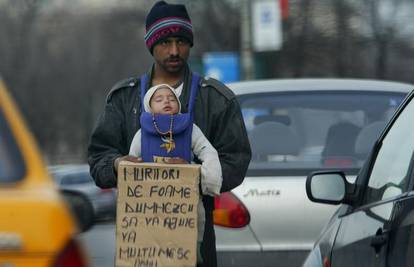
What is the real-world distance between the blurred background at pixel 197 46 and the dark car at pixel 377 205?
17874 mm

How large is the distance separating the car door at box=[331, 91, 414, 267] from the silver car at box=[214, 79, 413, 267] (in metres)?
1.99

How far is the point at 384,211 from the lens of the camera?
4758 millimetres

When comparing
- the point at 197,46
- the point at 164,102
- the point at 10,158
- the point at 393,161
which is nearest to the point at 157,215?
the point at 164,102

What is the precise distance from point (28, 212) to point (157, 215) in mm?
1593

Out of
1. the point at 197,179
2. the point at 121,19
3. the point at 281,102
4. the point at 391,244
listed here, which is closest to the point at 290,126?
the point at 281,102

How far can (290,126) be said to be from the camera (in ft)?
26.4

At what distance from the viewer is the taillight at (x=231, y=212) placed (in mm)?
7504

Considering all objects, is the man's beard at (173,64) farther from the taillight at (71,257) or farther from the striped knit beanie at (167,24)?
the taillight at (71,257)

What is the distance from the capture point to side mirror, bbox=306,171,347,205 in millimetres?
5680

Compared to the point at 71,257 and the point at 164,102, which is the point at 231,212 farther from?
the point at 71,257

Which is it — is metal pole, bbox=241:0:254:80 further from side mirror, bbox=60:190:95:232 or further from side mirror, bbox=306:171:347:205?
side mirror, bbox=60:190:95:232

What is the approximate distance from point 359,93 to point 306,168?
752 millimetres

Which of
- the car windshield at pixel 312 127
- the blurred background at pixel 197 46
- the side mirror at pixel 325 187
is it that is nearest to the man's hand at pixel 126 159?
the side mirror at pixel 325 187

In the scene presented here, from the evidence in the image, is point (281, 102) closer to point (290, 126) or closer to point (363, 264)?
point (290, 126)
